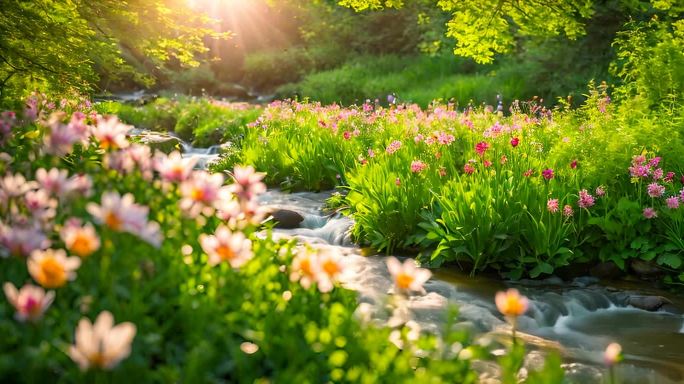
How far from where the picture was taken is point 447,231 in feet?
17.4

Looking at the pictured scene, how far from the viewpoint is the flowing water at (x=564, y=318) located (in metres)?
3.71

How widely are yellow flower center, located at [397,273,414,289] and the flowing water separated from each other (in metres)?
1.40

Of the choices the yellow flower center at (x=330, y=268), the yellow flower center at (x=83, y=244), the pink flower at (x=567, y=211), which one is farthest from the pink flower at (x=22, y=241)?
the pink flower at (x=567, y=211)

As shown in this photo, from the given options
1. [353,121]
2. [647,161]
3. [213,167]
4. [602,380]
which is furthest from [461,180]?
[213,167]

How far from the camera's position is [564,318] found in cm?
459

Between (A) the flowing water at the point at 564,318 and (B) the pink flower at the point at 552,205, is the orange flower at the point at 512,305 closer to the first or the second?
(A) the flowing water at the point at 564,318

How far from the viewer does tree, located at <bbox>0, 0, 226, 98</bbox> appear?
548cm

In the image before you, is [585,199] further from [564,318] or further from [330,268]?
[330,268]

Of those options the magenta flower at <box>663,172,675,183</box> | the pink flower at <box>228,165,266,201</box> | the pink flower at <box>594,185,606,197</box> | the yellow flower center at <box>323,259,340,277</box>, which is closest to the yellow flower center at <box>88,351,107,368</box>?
the yellow flower center at <box>323,259,340,277</box>

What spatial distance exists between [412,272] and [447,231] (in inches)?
136

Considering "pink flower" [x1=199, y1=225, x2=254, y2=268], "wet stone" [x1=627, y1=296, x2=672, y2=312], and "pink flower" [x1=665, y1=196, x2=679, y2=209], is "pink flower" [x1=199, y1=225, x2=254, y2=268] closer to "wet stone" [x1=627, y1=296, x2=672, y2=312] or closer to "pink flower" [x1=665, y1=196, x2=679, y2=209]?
"wet stone" [x1=627, y1=296, x2=672, y2=312]

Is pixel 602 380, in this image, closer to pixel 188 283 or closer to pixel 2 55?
pixel 188 283

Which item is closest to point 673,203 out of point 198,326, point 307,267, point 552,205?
point 552,205

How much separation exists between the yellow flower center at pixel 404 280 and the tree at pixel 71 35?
4.81 metres
